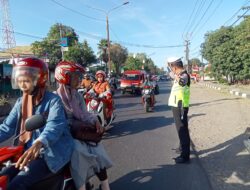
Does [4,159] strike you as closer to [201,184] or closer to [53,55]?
[201,184]

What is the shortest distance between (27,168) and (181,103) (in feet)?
12.8

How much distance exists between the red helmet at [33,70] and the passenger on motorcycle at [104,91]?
21.0 ft

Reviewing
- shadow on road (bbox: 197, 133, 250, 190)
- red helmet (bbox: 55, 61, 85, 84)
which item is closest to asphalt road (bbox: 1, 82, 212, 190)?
shadow on road (bbox: 197, 133, 250, 190)

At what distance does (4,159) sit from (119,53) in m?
71.3

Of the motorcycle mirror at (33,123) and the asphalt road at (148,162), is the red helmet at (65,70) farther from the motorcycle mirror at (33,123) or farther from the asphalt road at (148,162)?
the asphalt road at (148,162)

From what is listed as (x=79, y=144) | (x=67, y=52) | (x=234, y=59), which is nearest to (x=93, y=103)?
(x=79, y=144)

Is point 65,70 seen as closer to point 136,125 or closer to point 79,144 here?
point 79,144

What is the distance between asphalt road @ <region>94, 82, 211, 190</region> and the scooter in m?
1.86

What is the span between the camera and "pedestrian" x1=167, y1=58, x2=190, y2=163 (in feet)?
19.8

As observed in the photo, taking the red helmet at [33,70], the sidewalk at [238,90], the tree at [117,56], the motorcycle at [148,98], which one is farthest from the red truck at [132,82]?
the tree at [117,56]

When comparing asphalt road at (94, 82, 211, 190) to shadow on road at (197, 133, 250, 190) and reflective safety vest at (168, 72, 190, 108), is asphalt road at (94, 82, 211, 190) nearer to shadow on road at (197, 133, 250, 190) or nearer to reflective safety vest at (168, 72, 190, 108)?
shadow on road at (197, 133, 250, 190)

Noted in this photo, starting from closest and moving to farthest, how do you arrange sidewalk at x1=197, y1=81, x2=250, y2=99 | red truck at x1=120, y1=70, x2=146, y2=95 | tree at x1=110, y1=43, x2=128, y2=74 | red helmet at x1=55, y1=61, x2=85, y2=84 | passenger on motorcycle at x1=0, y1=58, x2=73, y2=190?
passenger on motorcycle at x1=0, y1=58, x2=73, y2=190 < red helmet at x1=55, y1=61, x2=85, y2=84 < sidewalk at x1=197, y1=81, x2=250, y2=99 < red truck at x1=120, y1=70, x2=146, y2=95 < tree at x1=110, y1=43, x2=128, y2=74

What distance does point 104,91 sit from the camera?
31.7ft

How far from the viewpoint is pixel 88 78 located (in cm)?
1252
